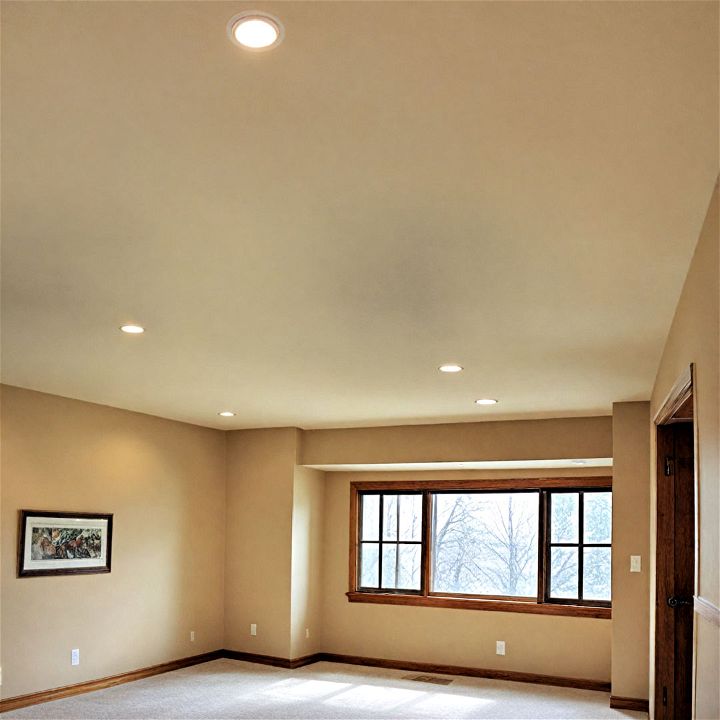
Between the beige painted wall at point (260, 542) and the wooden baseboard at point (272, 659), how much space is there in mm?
47

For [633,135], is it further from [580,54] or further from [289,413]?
[289,413]

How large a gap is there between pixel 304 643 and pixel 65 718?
2.93 metres

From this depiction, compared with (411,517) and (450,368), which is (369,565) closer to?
(411,517)

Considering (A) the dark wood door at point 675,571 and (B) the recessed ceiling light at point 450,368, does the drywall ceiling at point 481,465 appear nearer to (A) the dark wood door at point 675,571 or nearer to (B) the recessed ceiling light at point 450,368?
(A) the dark wood door at point 675,571

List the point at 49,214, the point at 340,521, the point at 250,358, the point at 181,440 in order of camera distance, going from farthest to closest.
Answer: the point at 340,521 → the point at 181,440 → the point at 250,358 → the point at 49,214

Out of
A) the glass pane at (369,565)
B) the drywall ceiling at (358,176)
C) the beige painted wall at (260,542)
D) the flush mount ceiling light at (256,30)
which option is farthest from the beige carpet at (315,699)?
the flush mount ceiling light at (256,30)

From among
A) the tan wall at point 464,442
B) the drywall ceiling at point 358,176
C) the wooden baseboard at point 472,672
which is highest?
the drywall ceiling at point 358,176

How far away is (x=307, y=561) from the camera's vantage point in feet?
28.2

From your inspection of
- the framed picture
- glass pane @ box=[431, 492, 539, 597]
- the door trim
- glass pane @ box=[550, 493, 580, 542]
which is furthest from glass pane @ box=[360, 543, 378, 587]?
the door trim

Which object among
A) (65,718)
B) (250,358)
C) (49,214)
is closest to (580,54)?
(49,214)

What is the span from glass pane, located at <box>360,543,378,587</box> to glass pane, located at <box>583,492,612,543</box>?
2.18 meters

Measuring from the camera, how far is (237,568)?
28.1ft

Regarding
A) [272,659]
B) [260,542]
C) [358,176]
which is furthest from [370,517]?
[358,176]

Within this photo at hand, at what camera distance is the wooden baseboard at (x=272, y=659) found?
8094 millimetres
